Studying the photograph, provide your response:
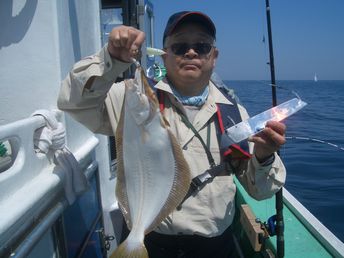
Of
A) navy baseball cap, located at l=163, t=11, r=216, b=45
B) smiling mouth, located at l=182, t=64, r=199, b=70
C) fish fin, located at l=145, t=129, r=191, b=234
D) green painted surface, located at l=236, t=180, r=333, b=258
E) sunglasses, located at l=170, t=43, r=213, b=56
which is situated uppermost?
navy baseball cap, located at l=163, t=11, r=216, b=45

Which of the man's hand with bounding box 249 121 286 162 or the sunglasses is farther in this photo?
the sunglasses

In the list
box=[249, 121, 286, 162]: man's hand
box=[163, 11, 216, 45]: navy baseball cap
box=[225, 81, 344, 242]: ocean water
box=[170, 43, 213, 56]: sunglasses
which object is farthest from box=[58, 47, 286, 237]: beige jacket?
box=[225, 81, 344, 242]: ocean water

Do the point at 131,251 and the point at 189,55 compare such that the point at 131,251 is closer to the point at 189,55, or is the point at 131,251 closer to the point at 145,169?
the point at 145,169

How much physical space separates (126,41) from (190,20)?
776 millimetres

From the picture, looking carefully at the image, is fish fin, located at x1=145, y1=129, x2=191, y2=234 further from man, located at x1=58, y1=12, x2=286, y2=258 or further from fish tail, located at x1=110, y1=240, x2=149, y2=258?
man, located at x1=58, y1=12, x2=286, y2=258

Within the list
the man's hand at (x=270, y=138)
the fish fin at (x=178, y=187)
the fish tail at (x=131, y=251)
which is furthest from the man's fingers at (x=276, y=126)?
the fish tail at (x=131, y=251)

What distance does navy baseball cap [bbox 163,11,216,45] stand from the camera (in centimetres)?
238

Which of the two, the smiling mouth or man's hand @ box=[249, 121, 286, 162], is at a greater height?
the smiling mouth

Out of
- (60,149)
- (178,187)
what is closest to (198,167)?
(178,187)

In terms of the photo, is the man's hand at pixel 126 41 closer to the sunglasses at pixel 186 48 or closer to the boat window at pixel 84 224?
the sunglasses at pixel 186 48

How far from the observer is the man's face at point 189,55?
2.37 metres

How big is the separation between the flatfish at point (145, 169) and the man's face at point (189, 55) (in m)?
0.59

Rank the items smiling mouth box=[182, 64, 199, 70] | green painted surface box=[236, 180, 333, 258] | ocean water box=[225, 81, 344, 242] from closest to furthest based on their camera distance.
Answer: smiling mouth box=[182, 64, 199, 70] → green painted surface box=[236, 180, 333, 258] → ocean water box=[225, 81, 344, 242]

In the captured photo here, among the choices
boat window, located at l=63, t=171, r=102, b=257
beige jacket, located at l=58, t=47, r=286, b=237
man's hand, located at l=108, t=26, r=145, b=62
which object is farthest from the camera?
boat window, located at l=63, t=171, r=102, b=257
